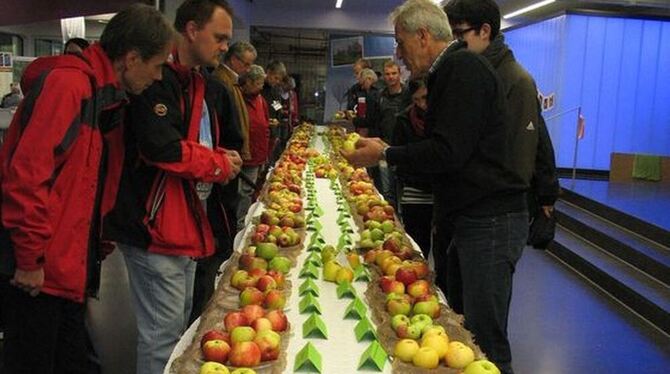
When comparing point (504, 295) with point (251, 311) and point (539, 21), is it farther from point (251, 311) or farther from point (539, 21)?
point (539, 21)

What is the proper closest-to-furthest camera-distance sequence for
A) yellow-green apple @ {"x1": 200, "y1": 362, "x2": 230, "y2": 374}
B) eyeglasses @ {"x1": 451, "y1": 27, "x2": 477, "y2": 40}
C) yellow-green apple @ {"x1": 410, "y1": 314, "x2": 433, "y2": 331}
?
yellow-green apple @ {"x1": 200, "y1": 362, "x2": 230, "y2": 374} → yellow-green apple @ {"x1": 410, "y1": 314, "x2": 433, "y2": 331} → eyeglasses @ {"x1": 451, "y1": 27, "x2": 477, "y2": 40}

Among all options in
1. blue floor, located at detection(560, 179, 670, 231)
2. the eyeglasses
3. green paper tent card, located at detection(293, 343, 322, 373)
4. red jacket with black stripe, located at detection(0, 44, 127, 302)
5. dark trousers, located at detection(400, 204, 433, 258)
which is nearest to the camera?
green paper tent card, located at detection(293, 343, 322, 373)

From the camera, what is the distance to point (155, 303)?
2203mm

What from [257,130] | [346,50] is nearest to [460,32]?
[257,130]

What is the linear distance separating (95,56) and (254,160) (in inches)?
143

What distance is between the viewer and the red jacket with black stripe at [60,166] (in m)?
1.71

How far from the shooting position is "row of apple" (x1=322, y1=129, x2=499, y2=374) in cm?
164

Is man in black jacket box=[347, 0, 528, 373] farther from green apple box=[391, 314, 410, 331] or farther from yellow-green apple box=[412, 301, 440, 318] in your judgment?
green apple box=[391, 314, 410, 331]

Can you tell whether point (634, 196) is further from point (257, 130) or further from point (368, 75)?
point (257, 130)

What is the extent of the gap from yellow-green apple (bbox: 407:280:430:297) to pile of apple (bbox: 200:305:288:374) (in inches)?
19.4

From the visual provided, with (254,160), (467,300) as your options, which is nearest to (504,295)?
(467,300)

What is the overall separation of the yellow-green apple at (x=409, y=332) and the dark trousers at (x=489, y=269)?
0.56 metres

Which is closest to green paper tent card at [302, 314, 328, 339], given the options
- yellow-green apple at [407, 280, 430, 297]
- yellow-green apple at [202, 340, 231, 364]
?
yellow-green apple at [202, 340, 231, 364]

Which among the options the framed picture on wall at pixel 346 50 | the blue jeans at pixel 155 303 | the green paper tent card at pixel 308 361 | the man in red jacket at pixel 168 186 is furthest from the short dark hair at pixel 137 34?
the framed picture on wall at pixel 346 50
